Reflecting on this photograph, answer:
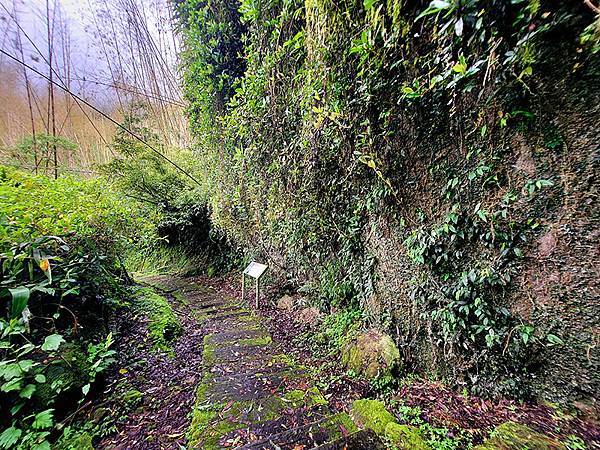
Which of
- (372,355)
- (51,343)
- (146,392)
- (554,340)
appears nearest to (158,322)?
(146,392)

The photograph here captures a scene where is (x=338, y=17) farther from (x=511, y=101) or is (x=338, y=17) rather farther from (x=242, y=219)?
(x=242, y=219)

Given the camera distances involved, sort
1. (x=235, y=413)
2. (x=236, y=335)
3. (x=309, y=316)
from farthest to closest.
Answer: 1. (x=309, y=316)
2. (x=236, y=335)
3. (x=235, y=413)

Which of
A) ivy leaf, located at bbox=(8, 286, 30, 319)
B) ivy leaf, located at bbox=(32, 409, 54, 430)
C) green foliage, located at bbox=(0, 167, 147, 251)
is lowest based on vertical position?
ivy leaf, located at bbox=(32, 409, 54, 430)

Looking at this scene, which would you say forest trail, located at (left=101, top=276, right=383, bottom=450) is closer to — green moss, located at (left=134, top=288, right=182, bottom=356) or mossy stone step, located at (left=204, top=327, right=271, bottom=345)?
mossy stone step, located at (left=204, top=327, right=271, bottom=345)

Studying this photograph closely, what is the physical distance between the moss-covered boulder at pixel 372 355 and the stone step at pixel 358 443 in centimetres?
71

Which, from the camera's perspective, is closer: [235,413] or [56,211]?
[235,413]

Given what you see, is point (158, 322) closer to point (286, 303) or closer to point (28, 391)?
point (28, 391)

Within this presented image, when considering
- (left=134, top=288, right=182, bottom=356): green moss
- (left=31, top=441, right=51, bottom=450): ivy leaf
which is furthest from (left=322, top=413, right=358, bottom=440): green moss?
(left=134, top=288, right=182, bottom=356): green moss

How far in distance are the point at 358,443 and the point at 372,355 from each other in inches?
34.4

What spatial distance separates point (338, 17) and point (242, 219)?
319cm

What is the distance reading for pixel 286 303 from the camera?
12.1ft

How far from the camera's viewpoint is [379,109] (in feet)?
6.30

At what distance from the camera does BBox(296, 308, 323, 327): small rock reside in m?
2.99

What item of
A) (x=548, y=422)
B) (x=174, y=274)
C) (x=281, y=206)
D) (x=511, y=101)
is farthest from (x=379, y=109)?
(x=174, y=274)
